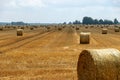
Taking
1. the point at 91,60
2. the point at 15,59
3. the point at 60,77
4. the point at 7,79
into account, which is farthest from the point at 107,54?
the point at 15,59

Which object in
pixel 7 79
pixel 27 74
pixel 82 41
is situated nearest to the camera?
pixel 7 79

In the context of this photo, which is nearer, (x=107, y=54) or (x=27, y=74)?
(x=107, y=54)

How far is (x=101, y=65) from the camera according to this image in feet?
38.4

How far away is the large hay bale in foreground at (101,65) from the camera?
38.1 feet

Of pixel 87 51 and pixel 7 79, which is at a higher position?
pixel 87 51

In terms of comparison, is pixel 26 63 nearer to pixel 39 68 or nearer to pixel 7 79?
pixel 39 68

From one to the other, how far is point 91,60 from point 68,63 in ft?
22.9

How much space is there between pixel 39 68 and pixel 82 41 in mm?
14772

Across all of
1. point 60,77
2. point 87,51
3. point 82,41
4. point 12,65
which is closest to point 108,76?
point 87,51

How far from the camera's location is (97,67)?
11.7 m

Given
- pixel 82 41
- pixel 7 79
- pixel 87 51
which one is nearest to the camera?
pixel 87 51

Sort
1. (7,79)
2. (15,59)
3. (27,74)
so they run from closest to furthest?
(7,79) → (27,74) → (15,59)

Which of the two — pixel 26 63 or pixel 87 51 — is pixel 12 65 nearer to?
pixel 26 63

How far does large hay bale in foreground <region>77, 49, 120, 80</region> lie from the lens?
11.6 m
